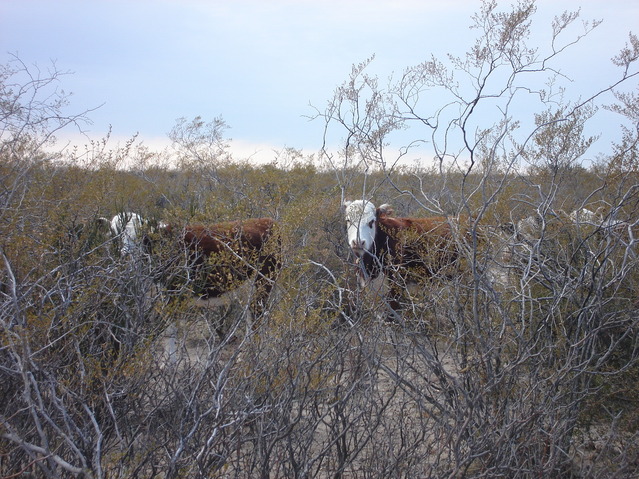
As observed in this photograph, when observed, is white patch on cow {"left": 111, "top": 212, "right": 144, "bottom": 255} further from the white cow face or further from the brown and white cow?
the white cow face

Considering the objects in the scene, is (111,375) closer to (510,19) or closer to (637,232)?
(510,19)

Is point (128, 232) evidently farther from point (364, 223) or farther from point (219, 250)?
point (364, 223)

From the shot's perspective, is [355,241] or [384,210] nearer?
[355,241]

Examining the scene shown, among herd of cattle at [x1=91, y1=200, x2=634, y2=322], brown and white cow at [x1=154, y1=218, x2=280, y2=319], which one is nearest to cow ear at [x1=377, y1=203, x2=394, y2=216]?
herd of cattle at [x1=91, y1=200, x2=634, y2=322]

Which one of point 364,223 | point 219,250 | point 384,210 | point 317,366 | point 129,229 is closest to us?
point 317,366

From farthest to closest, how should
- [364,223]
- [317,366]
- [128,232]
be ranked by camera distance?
[364,223], [128,232], [317,366]

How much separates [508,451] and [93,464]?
2.24m

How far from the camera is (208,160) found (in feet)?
52.8

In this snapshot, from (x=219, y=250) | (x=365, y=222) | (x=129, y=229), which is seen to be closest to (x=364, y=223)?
(x=365, y=222)

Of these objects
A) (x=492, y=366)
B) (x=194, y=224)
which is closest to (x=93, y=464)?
(x=492, y=366)

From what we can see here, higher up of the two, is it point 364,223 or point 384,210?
point 384,210

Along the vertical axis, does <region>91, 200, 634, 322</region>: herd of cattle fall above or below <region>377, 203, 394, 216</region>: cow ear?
below

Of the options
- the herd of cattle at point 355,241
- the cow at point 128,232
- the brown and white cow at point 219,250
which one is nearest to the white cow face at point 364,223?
the herd of cattle at point 355,241

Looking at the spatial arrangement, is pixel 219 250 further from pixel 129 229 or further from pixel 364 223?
pixel 364 223
